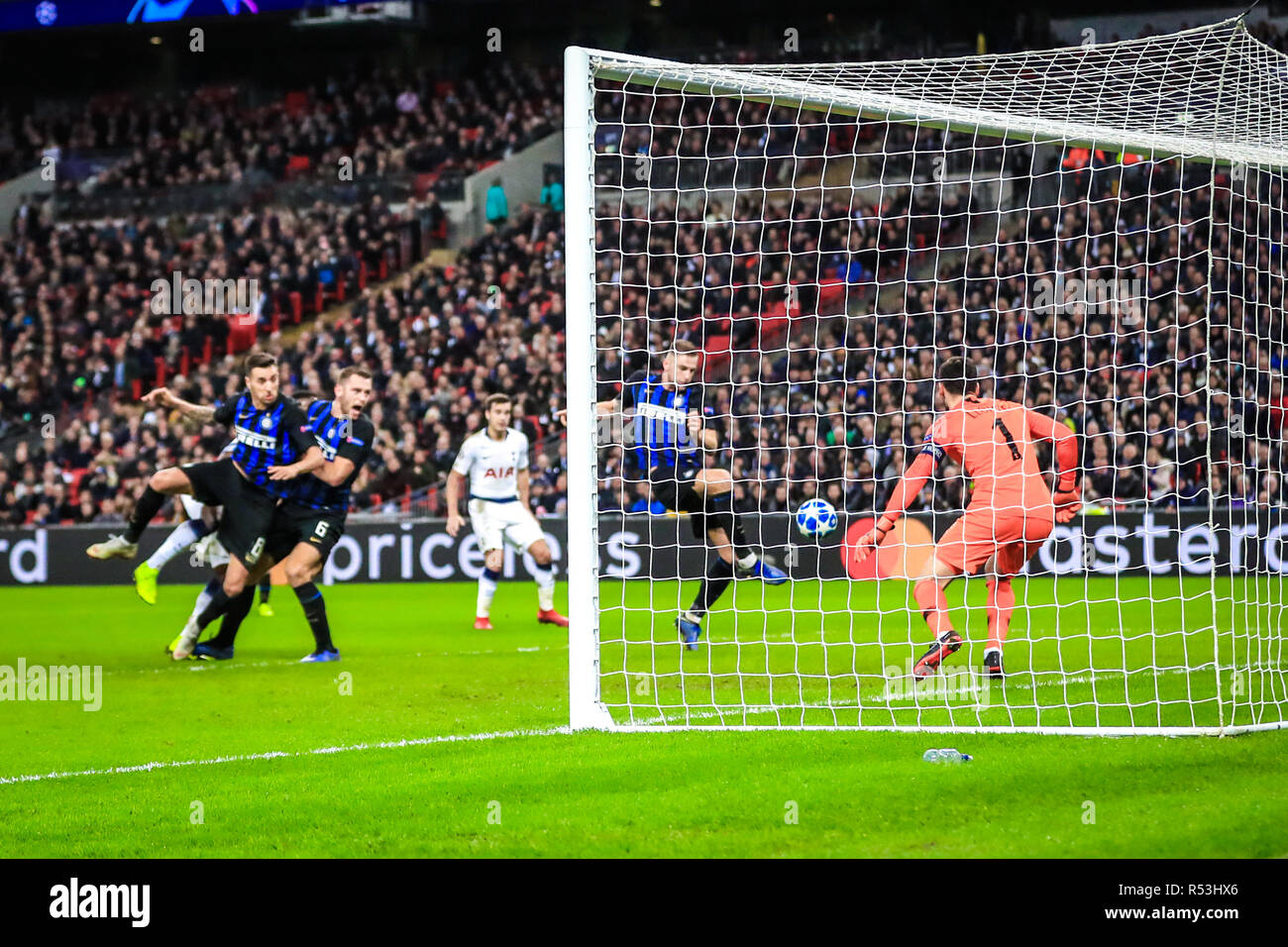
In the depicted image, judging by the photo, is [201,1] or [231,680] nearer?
[231,680]

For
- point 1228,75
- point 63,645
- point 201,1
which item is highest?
point 201,1

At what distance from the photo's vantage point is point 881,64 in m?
7.56

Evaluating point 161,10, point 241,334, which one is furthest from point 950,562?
point 161,10

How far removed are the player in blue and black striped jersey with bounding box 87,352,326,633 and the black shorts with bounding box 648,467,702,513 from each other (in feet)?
8.03

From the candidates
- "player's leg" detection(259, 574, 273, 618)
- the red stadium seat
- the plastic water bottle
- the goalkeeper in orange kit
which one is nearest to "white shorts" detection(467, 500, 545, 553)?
"player's leg" detection(259, 574, 273, 618)

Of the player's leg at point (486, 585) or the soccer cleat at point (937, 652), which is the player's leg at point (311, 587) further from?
the soccer cleat at point (937, 652)

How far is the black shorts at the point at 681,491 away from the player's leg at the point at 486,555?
2.74 m

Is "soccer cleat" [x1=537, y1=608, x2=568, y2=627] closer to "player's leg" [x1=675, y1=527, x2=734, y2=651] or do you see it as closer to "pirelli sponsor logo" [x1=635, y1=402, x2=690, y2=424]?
"player's leg" [x1=675, y1=527, x2=734, y2=651]

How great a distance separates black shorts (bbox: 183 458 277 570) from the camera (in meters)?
10.2

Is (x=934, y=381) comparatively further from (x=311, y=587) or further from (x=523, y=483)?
(x=311, y=587)

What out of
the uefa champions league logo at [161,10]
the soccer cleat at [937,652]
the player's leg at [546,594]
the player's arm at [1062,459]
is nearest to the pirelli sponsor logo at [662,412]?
the player's arm at [1062,459]
